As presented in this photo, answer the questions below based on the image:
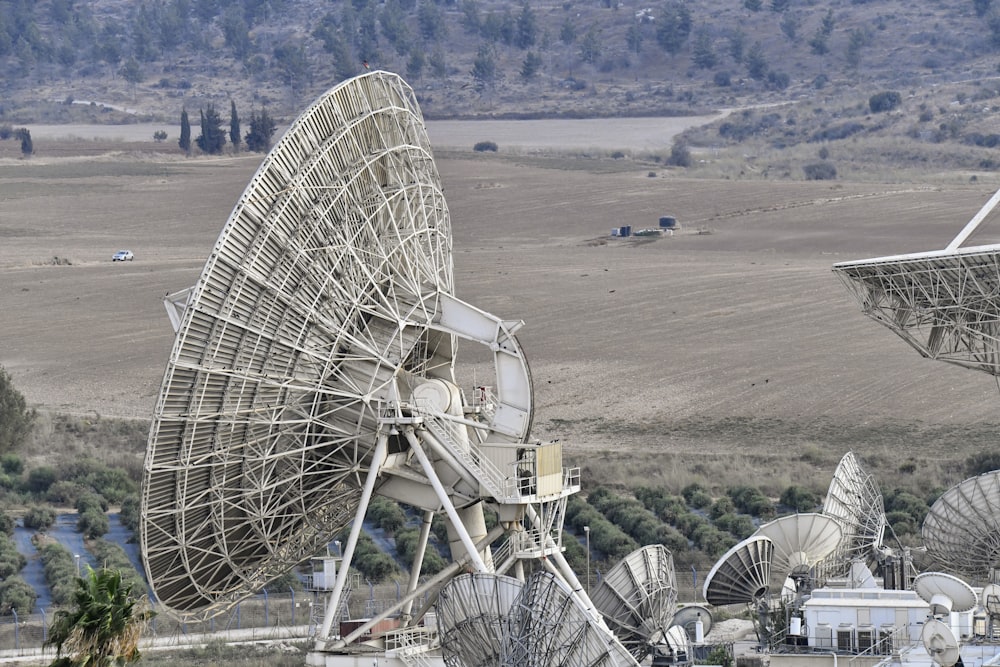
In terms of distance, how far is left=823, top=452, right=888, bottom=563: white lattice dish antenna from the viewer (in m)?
50.7

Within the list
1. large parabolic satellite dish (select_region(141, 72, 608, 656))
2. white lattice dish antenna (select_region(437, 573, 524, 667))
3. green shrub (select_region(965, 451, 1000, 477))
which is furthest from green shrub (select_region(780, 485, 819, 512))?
white lattice dish antenna (select_region(437, 573, 524, 667))

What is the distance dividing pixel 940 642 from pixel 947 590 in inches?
373

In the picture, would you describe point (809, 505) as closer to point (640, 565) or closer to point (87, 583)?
point (640, 565)

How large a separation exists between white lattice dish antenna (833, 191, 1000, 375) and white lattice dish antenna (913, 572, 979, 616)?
194 inches

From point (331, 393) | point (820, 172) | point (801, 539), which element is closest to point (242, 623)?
point (331, 393)

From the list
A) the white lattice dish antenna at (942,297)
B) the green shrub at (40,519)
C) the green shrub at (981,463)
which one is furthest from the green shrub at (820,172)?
the white lattice dish antenna at (942,297)

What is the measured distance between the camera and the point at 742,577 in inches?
1801

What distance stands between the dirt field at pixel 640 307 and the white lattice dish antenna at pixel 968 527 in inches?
932

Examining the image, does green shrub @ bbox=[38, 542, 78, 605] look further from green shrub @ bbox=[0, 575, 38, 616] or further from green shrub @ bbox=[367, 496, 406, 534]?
green shrub @ bbox=[367, 496, 406, 534]

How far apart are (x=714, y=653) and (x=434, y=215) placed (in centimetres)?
1118

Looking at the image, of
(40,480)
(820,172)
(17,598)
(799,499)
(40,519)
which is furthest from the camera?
(820,172)

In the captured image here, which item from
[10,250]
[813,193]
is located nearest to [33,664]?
[10,250]

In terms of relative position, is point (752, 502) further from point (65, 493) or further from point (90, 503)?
point (65, 493)

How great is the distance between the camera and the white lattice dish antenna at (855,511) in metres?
50.7
